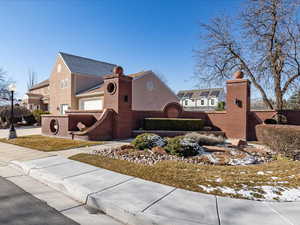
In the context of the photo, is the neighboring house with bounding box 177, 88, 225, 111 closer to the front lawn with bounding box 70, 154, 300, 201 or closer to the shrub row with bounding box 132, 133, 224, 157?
the shrub row with bounding box 132, 133, 224, 157

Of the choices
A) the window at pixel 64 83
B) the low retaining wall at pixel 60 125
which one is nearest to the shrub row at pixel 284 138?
the low retaining wall at pixel 60 125

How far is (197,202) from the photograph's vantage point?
10.0 feet

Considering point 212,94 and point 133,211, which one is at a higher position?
point 212,94

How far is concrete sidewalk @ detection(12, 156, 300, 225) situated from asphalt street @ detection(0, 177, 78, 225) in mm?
552

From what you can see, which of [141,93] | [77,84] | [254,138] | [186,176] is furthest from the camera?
[77,84]

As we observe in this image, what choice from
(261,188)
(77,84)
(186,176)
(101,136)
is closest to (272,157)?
(261,188)

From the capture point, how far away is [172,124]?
479 inches

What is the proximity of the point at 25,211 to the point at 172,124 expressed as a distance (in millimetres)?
9960

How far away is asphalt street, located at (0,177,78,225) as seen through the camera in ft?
8.75

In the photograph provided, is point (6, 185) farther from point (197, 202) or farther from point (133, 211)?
point (197, 202)

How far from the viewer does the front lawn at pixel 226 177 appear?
135 inches

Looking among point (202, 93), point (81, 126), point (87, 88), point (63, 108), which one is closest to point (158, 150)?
point (81, 126)

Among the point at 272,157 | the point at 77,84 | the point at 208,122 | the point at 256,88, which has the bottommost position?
the point at 272,157

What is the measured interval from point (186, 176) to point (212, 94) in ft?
131
